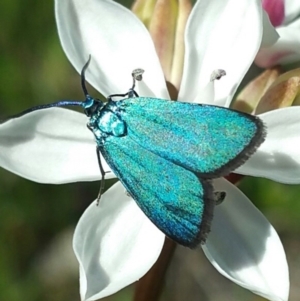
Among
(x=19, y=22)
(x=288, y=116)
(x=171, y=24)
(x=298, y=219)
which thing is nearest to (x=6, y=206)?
(x=19, y=22)

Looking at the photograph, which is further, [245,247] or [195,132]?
[245,247]

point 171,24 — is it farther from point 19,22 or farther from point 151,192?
point 19,22

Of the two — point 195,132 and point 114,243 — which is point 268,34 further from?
point 114,243

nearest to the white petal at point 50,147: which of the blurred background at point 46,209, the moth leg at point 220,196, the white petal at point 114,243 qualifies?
the white petal at point 114,243

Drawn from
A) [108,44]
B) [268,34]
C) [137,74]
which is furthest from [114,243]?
[268,34]

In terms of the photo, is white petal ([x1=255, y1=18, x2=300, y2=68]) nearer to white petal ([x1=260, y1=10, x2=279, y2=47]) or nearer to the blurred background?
white petal ([x1=260, y1=10, x2=279, y2=47])

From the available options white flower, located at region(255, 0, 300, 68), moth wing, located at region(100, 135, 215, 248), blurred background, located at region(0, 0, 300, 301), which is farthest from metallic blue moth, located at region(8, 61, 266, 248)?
blurred background, located at region(0, 0, 300, 301)
